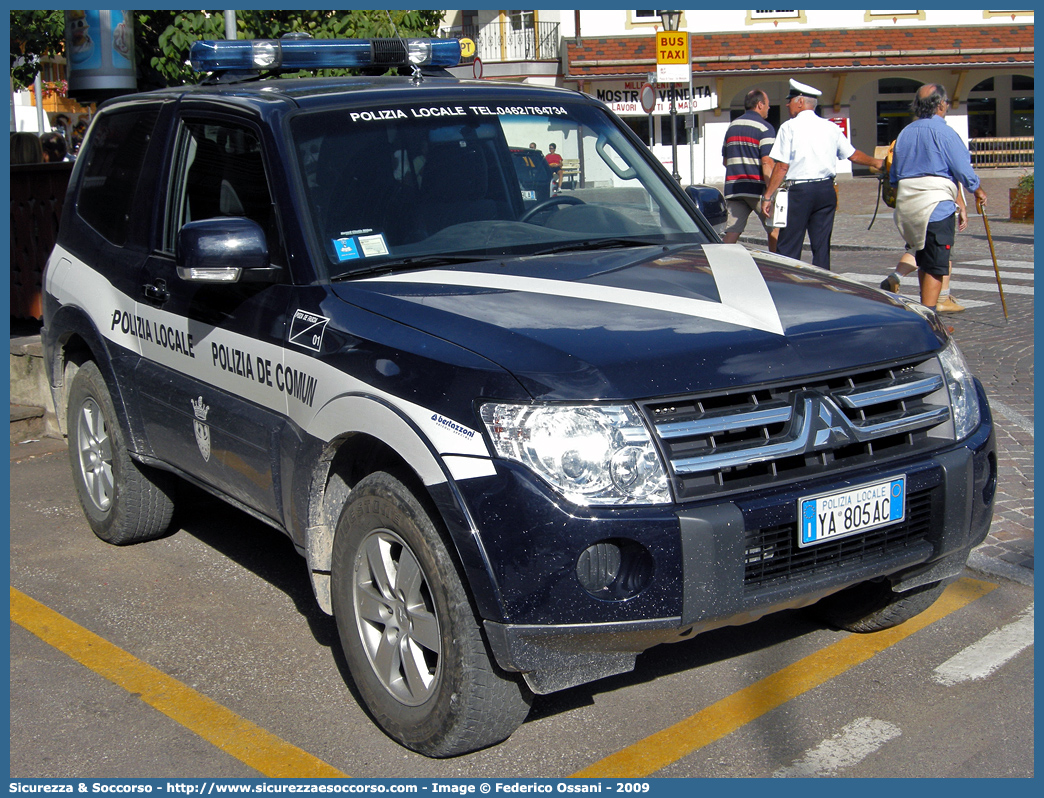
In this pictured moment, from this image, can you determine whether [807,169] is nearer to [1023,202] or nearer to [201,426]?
[201,426]

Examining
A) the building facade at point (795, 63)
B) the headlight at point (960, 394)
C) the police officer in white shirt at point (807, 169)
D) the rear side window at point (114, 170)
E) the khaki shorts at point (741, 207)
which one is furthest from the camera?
the building facade at point (795, 63)

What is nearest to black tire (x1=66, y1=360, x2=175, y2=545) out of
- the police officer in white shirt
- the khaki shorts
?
the police officer in white shirt

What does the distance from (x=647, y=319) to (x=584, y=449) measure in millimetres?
535

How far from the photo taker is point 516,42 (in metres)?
39.5

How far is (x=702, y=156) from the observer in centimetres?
3856

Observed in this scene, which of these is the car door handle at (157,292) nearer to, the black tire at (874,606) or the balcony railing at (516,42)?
the black tire at (874,606)

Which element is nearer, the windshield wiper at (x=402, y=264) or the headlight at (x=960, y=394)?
the headlight at (x=960, y=394)

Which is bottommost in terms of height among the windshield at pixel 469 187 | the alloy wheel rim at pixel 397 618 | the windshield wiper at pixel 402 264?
the alloy wheel rim at pixel 397 618

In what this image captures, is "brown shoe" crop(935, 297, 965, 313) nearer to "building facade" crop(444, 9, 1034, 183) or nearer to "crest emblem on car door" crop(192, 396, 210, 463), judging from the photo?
"crest emblem on car door" crop(192, 396, 210, 463)

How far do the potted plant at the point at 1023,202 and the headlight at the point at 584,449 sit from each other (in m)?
18.1

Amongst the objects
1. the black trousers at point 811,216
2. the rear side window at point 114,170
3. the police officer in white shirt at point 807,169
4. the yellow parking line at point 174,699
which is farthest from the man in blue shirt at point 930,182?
Result: the yellow parking line at point 174,699

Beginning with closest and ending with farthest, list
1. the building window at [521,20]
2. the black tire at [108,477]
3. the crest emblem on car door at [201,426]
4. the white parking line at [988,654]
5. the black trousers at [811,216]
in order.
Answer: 1. the white parking line at [988,654]
2. the crest emblem on car door at [201,426]
3. the black tire at [108,477]
4. the black trousers at [811,216]
5. the building window at [521,20]

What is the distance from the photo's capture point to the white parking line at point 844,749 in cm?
321

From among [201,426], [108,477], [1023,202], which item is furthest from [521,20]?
[201,426]
